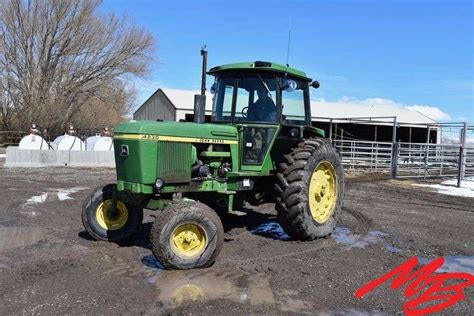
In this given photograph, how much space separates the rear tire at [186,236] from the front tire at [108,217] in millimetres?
1356

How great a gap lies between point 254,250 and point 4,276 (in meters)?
2.93

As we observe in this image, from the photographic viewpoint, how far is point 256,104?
7.29 meters

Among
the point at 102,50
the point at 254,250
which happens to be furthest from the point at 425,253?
the point at 102,50

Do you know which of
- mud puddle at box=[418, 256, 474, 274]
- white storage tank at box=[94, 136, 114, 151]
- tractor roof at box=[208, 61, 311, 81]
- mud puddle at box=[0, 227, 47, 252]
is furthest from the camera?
white storage tank at box=[94, 136, 114, 151]

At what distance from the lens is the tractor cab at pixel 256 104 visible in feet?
23.3

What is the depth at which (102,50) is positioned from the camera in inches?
1291

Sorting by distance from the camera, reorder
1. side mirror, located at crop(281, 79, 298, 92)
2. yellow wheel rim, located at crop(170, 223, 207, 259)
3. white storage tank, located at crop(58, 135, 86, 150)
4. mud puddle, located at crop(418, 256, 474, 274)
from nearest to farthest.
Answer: yellow wheel rim, located at crop(170, 223, 207, 259) < mud puddle, located at crop(418, 256, 474, 274) < side mirror, located at crop(281, 79, 298, 92) < white storage tank, located at crop(58, 135, 86, 150)

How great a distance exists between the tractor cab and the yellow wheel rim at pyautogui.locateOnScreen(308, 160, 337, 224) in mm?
728

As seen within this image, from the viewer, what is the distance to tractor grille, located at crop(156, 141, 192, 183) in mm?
6090

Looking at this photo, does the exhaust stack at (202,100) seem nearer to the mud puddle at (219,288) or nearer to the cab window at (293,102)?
the cab window at (293,102)

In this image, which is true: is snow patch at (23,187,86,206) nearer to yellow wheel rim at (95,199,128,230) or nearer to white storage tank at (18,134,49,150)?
yellow wheel rim at (95,199,128,230)

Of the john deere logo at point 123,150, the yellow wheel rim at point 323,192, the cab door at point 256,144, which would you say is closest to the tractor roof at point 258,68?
the cab door at point 256,144

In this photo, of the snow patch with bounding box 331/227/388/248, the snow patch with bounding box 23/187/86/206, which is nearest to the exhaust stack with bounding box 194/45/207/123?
the snow patch with bounding box 331/227/388/248

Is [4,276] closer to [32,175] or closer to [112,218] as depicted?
[112,218]
